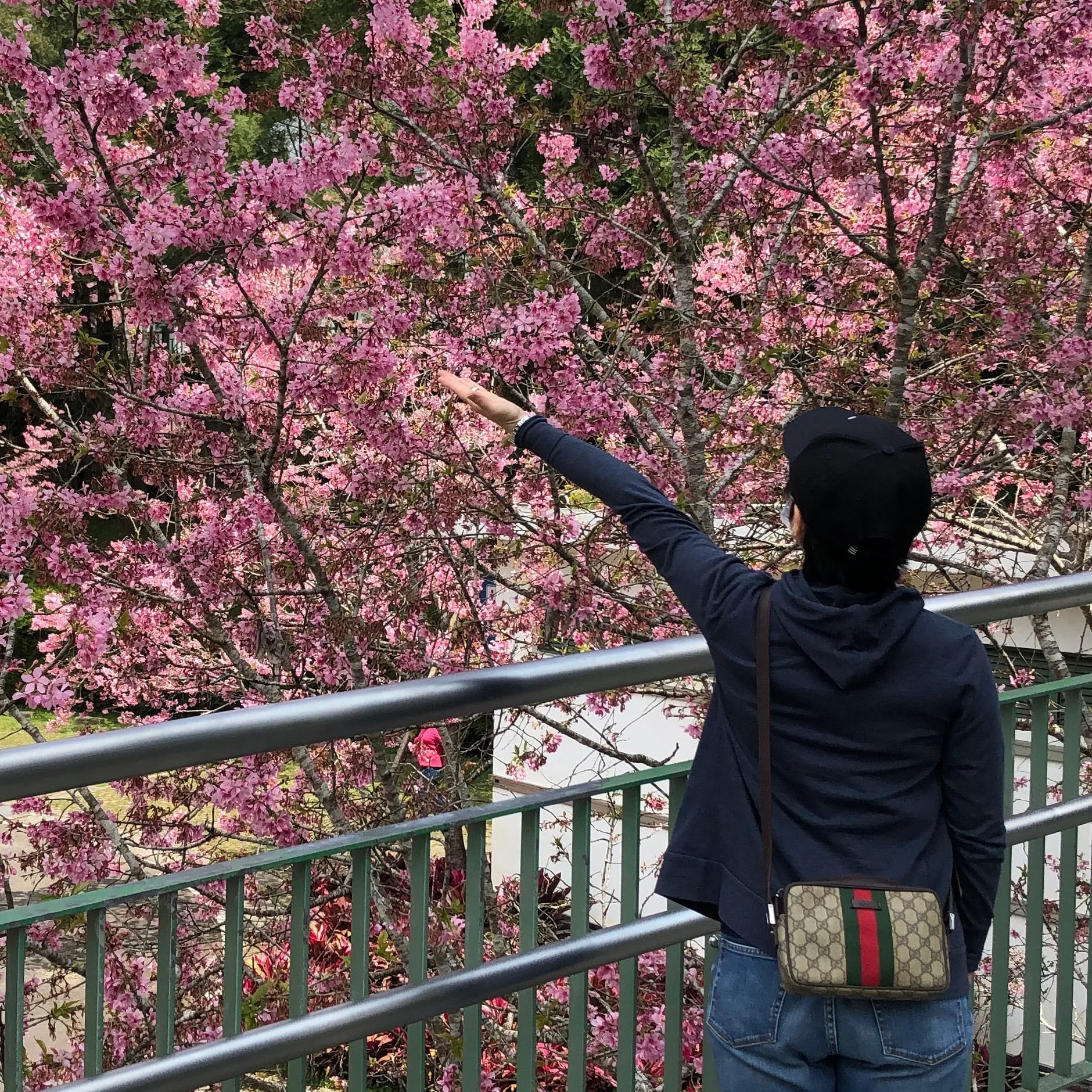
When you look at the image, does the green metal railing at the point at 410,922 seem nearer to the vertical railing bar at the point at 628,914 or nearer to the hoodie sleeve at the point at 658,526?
the vertical railing bar at the point at 628,914

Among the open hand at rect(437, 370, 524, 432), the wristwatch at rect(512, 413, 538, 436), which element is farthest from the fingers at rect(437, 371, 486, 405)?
the wristwatch at rect(512, 413, 538, 436)

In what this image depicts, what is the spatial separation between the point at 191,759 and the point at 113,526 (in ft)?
55.3

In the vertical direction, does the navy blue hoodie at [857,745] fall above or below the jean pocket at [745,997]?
above

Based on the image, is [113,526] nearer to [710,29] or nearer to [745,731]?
[710,29]

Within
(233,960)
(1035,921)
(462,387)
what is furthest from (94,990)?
(1035,921)

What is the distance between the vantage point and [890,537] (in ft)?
5.35

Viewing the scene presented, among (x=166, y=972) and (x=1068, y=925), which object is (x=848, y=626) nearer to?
(x=166, y=972)

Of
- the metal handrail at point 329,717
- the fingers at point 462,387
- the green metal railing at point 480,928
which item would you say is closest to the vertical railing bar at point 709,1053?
the green metal railing at point 480,928

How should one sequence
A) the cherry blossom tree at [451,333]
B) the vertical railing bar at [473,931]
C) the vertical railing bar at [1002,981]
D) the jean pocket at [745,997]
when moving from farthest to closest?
1. the cherry blossom tree at [451,333]
2. the vertical railing bar at [1002,981]
3. the vertical railing bar at [473,931]
4. the jean pocket at [745,997]

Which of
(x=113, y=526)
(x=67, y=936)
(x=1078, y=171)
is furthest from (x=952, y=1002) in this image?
(x=113, y=526)

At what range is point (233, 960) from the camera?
177cm

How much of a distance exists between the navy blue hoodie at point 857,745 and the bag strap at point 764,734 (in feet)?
0.04

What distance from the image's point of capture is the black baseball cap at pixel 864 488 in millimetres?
1620

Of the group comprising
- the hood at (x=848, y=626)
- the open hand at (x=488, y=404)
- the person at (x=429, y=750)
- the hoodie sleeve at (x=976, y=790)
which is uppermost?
the open hand at (x=488, y=404)
